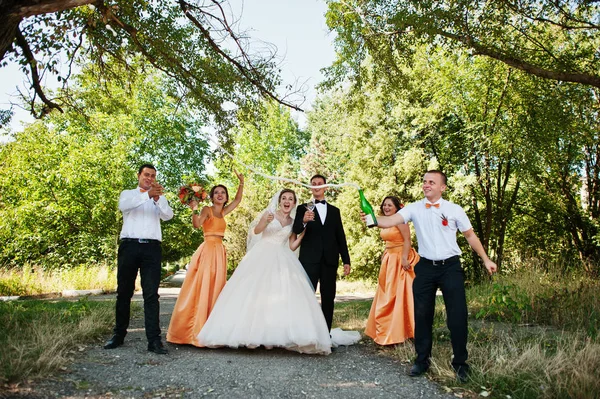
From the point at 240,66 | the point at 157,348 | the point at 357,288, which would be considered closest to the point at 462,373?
the point at 157,348

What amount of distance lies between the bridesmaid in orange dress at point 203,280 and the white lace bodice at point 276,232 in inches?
27.5

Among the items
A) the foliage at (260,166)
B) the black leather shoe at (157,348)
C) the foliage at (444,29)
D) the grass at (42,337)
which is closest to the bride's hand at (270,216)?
the black leather shoe at (157,348)

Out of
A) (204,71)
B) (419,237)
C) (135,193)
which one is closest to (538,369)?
(419,237)

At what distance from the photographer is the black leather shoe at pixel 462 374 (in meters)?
4.29

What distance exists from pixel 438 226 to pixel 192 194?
3.55 m

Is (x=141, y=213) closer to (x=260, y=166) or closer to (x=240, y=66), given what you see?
(x=240, y=66)

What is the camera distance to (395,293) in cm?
653

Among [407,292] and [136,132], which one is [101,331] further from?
[136,132]

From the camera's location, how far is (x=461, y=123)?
22.1m

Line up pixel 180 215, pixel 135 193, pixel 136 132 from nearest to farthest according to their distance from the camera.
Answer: pixel 135 193
pixel 136 132
pixel 180 215

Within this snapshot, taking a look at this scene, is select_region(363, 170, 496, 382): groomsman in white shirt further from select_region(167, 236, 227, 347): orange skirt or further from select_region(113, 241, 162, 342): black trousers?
select_region(113, 241, 162, 342): black trousers

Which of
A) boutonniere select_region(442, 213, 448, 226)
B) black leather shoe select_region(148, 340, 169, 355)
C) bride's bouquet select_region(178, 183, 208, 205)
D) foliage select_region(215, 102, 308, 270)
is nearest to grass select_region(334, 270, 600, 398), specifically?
boutonniere select_region(442, 213, 448, 226)

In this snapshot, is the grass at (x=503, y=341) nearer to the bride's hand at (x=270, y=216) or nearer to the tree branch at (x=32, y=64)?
the bride's hand at (x=270, y=216)

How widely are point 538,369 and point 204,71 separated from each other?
7.46 meters
